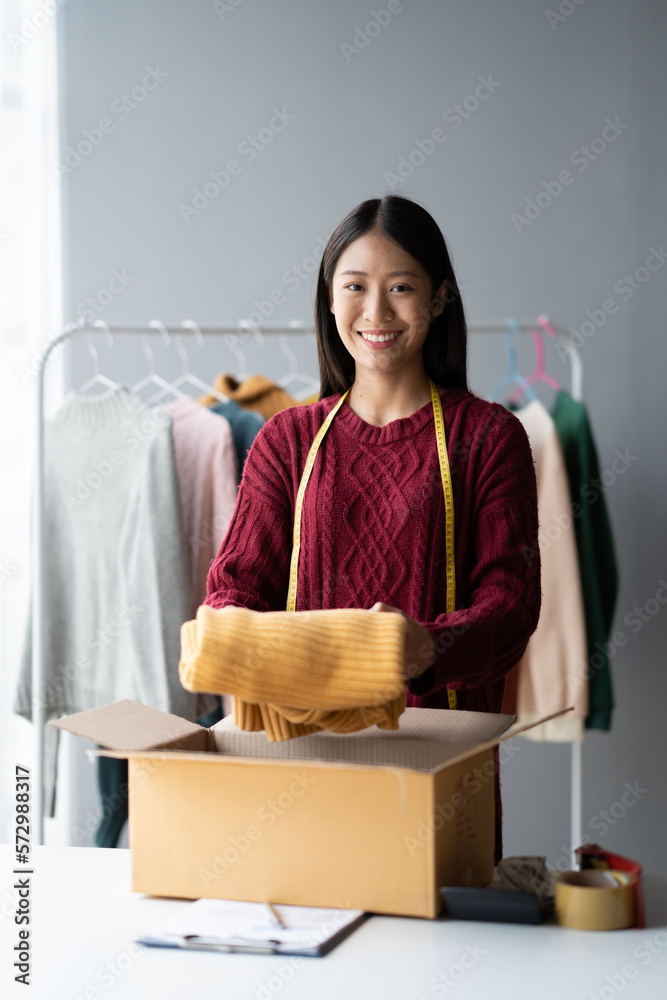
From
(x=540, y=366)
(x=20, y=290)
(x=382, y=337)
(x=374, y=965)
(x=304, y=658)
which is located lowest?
(x=374, y=965)

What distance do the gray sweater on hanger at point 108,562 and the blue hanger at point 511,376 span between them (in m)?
0.79

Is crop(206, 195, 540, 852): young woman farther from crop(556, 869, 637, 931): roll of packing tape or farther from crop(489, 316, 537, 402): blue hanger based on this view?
crop(489, 316, 537, 402): blue hanger

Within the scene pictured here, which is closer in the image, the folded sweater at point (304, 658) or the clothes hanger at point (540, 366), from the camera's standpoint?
the folded sweater at point (304, 658)

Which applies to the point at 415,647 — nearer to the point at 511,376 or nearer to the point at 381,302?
the point at 381,302

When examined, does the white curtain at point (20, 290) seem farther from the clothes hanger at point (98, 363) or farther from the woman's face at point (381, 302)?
the woman's face at point (381, 302)

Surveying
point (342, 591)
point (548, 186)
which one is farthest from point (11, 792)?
point (548, 186)

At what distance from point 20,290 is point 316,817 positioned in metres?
2.09

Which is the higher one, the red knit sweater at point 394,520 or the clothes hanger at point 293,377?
the clothes hanger at point 293,377

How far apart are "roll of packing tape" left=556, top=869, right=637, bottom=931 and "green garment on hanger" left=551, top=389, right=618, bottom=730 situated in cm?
Result: 126

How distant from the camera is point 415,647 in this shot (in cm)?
106

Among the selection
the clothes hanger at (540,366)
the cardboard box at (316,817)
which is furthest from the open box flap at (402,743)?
the clothes hanger at (540,366)

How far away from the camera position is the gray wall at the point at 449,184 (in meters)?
2.58

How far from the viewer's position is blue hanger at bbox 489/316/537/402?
2363 mm

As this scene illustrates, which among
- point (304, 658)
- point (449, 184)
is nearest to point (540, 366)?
point (449, 184)
